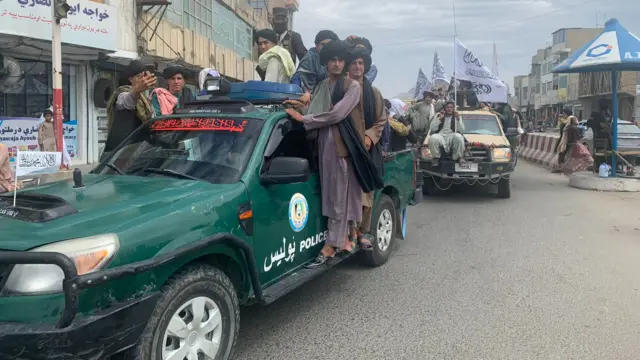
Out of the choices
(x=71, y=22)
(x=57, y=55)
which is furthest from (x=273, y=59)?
(x=71, y=22)

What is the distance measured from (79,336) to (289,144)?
239 centimetres

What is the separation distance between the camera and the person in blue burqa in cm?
574

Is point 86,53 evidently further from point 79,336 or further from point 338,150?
point 79,336

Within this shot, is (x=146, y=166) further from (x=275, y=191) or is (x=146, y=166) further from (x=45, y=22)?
(x=45, y=22)

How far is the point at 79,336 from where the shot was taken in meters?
2.26

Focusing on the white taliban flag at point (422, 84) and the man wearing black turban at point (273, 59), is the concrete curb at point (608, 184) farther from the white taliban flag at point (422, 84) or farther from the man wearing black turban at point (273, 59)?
the man wearing black turban at point (273, 59)

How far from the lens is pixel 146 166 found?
3814mm

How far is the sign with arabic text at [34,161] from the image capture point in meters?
2.98

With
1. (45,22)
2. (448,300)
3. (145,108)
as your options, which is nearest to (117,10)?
(45,22)

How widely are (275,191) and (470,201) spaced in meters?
7.25

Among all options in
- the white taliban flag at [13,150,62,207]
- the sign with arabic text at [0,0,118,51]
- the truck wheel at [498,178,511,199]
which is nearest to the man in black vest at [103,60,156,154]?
the white taliban flag at [13,150,62,207]

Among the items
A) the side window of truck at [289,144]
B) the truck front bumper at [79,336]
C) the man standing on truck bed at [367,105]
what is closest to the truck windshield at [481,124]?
the man standing on truck bed at [367,105]

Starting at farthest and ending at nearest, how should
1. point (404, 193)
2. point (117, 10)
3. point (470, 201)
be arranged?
point (117, 10)
point (470, 201)
point (404, 193)

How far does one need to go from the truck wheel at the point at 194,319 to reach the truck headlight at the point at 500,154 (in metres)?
7.83
